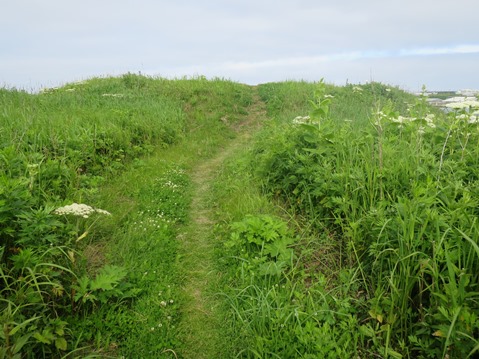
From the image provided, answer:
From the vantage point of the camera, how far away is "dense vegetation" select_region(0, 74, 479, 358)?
303 centimetres

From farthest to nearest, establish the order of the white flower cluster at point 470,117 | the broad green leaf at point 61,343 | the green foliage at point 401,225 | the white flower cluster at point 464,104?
the white flower cluster at point 470,117, the white flower cluster at point 464,104, the broad green leaf at point 61,343, the green foliage at point 401,225

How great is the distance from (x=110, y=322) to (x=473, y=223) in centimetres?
372

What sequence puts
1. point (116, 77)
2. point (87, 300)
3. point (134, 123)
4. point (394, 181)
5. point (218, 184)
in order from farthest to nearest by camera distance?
point (116, 77)
point (134, 123)
point (218, 184)
point (394, 181)
point (87, 300)

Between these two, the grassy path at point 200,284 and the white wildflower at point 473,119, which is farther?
the white wildflower at point 473,119

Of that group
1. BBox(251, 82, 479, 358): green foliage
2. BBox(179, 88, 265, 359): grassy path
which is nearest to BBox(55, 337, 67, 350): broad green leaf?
BBox(179, 88, 265, 359): grassy path

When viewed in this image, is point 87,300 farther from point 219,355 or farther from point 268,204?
point 268,204

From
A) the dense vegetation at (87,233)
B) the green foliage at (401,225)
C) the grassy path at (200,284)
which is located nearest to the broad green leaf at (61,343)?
the dense vegetation at (87,233)

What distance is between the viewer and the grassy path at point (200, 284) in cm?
348

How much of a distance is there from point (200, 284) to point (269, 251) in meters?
1.02

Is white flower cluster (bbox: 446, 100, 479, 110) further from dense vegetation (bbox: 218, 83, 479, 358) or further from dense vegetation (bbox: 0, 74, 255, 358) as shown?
dense vegetation (bbox: 0, 74, 255, 358)

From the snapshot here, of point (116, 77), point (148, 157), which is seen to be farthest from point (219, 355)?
point (116, 77)

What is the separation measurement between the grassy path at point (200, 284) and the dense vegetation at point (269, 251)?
6cm

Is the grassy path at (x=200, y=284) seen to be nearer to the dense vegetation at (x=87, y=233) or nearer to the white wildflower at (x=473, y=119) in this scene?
the dense vegetation at (x=87, y=233)

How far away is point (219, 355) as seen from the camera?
3322 millimetres
